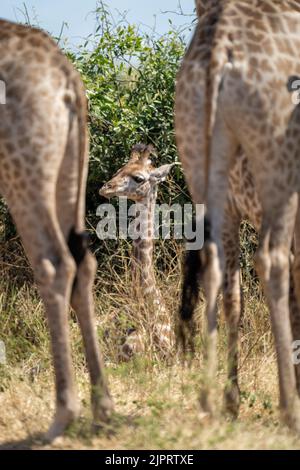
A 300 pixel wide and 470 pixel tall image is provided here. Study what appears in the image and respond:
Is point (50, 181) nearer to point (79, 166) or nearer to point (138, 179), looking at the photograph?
point (79, 166)

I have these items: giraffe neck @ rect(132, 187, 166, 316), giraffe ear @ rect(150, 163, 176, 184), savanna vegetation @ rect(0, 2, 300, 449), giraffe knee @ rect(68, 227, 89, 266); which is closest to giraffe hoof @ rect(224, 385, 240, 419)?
savanna vegetation @ rect(0, 2, 300, 449)

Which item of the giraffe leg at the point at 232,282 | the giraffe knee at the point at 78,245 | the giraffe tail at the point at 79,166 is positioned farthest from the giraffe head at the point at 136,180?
the giraffe knee at the point at 78,245

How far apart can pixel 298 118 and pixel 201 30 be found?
74 cm

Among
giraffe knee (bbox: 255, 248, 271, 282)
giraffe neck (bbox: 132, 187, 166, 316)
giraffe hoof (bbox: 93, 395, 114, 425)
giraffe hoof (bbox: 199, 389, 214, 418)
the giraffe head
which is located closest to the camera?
giraffe hoof (bbox: 199, 389, 214, 418)

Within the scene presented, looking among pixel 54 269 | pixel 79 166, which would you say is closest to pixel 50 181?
pixel 79 166

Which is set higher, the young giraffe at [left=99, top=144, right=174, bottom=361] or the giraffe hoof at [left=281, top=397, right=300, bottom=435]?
the young giraffe at [left=99, top=144, right=174, bottom=361]

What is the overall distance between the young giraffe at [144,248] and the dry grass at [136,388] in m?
0.13

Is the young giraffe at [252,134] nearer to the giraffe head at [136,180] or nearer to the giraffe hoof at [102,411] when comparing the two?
the giraffe hoof at [102,411]

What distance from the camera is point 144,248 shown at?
25.5ft

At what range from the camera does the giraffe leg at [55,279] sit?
480 cm

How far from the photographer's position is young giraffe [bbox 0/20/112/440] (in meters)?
4.82

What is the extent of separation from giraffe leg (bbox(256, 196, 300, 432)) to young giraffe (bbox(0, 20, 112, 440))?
0.96m

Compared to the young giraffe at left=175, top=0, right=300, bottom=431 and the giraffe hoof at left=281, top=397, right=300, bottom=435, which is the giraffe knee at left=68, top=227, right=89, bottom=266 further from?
the giraffe hoof at left=281, top=397, right=300, bottom=435

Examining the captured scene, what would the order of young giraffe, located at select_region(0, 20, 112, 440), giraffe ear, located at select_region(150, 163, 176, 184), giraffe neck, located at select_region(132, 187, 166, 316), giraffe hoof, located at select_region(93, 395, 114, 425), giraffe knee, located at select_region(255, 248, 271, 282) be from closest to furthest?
young giraffe, located at select_region(0, 20, 112, 440) < giraffe knee, located at select_region(255, 248, 271, 282) < giraffe hoof, located at select_region(93, 395, 114, 425) < giraffe neck, located at select_region(132, 187, 166, 316) < giraffe ear, located at select_region(150, 163, 176, 184)
